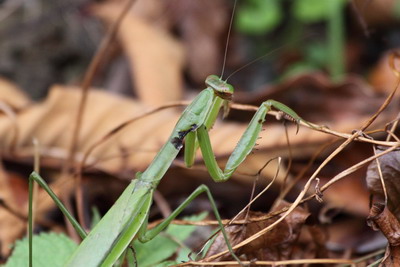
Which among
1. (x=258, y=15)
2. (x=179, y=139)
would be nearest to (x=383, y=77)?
(x=258, y=15)

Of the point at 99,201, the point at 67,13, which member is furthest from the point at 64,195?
the point at 67,13

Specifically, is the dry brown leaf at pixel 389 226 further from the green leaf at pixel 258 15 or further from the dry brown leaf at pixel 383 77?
the green leaf at pixel 258 15

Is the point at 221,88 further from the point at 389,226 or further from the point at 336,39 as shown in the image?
the point at 336,39

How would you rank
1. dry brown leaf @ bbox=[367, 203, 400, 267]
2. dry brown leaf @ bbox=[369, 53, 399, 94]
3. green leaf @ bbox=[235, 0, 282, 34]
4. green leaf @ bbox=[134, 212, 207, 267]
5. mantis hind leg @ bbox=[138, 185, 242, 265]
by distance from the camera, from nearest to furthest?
1. dry brown leaf @ bbox=[367, 203, 400, 267]
2. mantis hind leg @ bbox=[138, 185, 242, 265]
3. green leaf @ bbox=[134, 212, 207, 267]
4. dry brown leaf @ bbox=[369, 53, 399, 94]
5. green leaf @ bbox=[235, 0, 282, 34]

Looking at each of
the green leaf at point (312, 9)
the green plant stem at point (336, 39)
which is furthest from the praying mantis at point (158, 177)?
the green leaf at point (312, 9)

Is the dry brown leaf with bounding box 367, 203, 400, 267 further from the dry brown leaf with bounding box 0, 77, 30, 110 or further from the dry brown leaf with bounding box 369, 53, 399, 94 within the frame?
the dry brown leaf with bounding box 0, 77, 30, 110

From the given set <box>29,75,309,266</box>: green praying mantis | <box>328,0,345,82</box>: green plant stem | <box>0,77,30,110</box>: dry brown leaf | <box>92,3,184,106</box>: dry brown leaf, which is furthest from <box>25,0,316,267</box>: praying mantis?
<box>328,0,345,82</box>: green plant stem
